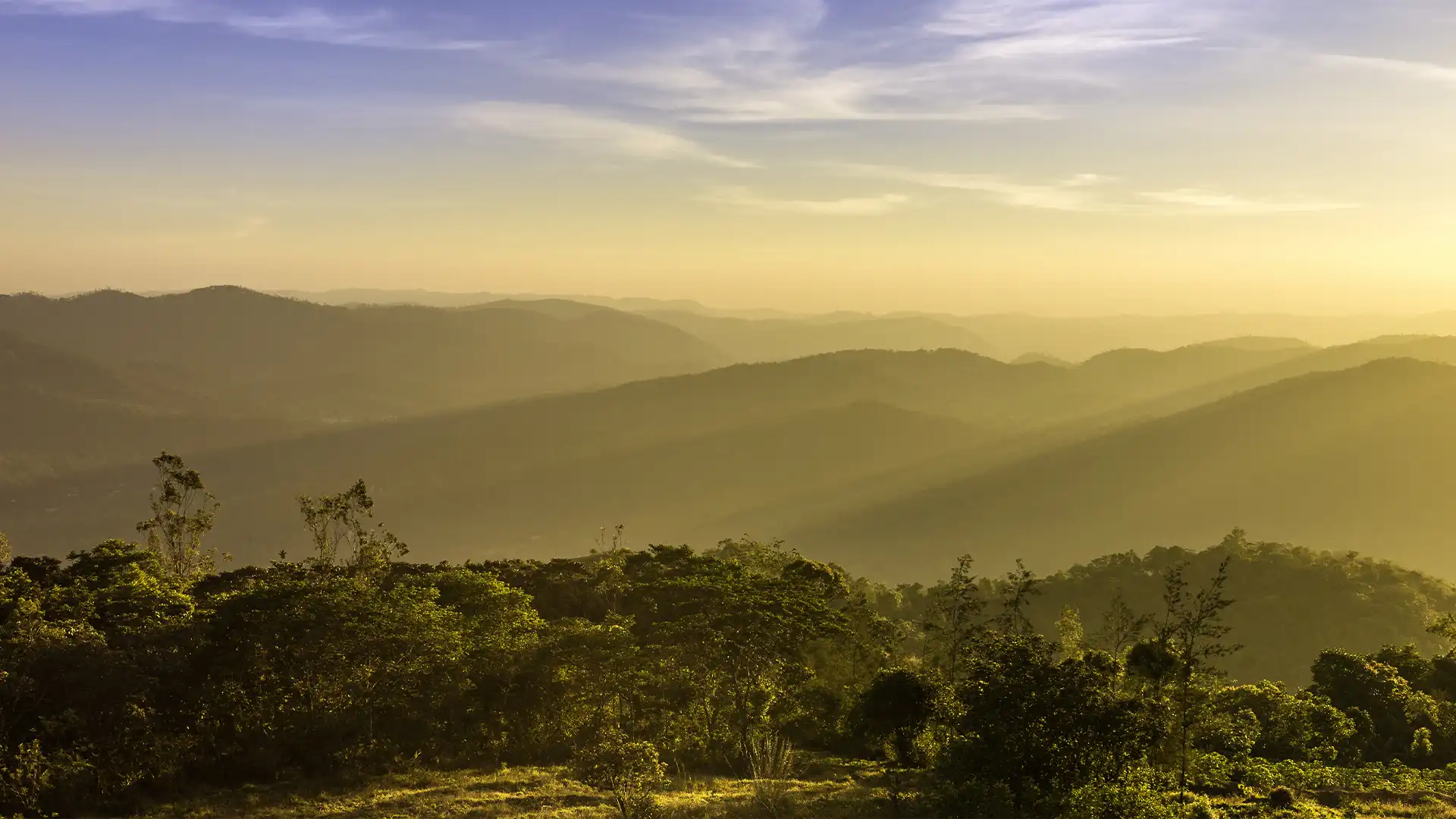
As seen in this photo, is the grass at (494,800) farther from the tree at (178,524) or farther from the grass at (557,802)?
the tree at (178,524)

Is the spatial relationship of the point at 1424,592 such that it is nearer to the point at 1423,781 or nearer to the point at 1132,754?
the point at 1423,781

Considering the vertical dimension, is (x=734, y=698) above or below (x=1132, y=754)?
below

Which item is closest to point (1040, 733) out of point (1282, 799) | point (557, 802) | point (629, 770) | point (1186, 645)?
point (1186, 645)

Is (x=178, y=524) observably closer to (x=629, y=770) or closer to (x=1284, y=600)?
(x=629, y=770)

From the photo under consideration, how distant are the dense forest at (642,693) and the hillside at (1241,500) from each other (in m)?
137

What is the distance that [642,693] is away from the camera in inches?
1137

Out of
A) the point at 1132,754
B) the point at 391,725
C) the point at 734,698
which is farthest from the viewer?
the point at 734,698

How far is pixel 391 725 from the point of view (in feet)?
84.6

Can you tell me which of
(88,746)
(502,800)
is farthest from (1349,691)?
(88,746)

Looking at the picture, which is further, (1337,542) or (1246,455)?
(1246,455)

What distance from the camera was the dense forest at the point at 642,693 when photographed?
62.5 ft

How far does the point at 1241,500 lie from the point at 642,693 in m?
190

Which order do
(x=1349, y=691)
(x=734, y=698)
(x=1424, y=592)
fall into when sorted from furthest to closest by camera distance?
(x=1424, y=592)
(x=1349, y=691)
(x=734, y=698)

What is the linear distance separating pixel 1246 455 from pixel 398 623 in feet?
712
